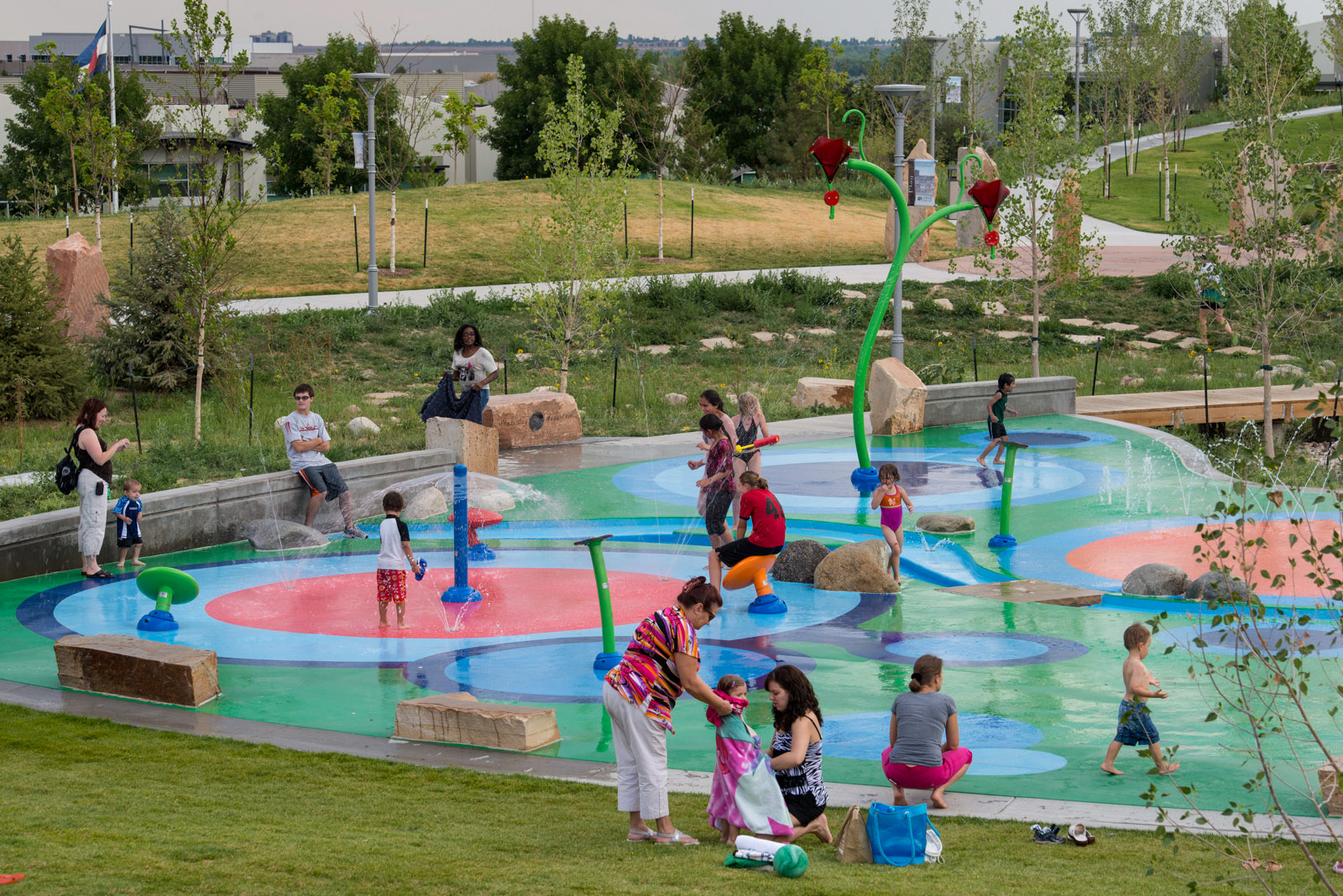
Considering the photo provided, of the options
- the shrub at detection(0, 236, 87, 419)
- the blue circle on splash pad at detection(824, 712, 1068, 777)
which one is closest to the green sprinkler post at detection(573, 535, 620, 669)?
the blue circle on splash pad at detection(824, 712, 1068, 777)

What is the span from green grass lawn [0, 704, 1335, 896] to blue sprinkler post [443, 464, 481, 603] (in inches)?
157

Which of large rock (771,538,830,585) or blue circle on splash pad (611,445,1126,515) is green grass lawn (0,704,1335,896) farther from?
blue circle on splash pad (611,445,1126,515)

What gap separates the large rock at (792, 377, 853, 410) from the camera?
2500cm

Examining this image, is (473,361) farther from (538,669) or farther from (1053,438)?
(1053,438)

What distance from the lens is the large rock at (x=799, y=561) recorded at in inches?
547

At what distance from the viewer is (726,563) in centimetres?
1249

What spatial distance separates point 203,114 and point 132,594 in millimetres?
7387

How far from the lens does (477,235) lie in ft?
130

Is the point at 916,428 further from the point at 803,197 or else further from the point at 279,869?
the point at 803,197

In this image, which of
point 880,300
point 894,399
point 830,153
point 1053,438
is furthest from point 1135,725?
point 894,399

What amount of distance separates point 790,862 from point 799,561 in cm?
769

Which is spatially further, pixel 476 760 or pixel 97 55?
pixel 97 55

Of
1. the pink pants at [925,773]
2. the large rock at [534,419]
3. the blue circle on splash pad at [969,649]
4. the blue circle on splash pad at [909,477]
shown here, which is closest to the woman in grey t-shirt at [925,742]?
the pink pants at [925,773]

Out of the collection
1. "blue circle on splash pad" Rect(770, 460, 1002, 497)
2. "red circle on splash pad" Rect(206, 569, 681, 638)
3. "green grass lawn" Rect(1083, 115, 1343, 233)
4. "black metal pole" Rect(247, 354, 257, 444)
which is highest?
"green grass lawn" Rect(1083, 115, 1343, 233)
